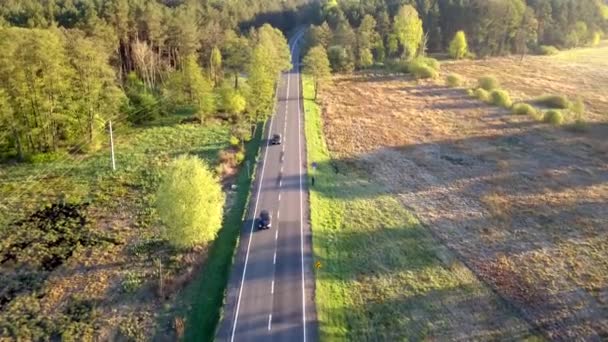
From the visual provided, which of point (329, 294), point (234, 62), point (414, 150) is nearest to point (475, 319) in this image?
point (329, 294)

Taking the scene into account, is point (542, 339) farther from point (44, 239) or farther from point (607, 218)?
point (44, 239)

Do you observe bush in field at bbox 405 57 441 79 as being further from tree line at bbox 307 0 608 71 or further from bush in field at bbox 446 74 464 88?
tree line at bbox 307 0 608 71

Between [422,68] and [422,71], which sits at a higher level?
[422,68]

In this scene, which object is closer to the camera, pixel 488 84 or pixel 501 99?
pixel 501 99

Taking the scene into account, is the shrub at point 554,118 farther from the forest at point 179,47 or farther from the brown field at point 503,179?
the forest at point 179,47

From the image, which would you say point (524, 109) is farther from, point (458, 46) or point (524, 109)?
point (458, 46)

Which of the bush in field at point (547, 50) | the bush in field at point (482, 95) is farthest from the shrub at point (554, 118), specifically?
the bush in field at point (547, 50)

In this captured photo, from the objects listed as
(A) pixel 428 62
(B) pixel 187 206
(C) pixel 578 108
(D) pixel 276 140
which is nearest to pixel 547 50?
(A) pixel 428 62
